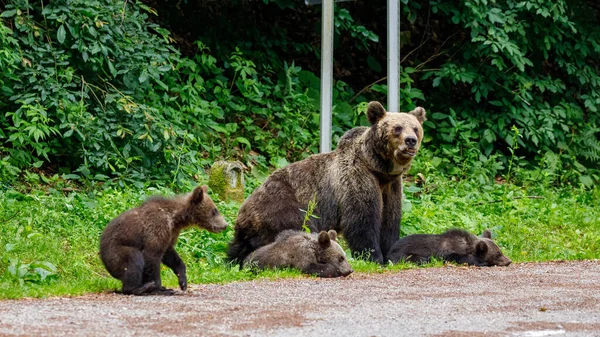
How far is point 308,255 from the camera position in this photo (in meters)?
9.74

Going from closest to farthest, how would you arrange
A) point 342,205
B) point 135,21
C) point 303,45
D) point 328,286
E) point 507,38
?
point 328,286 → point 342,205 → point 135,21 → point 507,38 → point 303,45

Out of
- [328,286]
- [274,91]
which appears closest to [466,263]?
[328,286]

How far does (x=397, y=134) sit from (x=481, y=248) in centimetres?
145

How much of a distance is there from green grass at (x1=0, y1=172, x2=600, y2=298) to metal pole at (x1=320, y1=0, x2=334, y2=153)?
4.68ft

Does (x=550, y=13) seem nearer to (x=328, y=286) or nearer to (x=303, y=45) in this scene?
(x=303, y=45)

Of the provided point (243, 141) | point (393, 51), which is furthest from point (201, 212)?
point (243, 141)

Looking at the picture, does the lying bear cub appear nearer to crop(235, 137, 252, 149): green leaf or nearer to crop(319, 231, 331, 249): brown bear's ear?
crop(319, 231, 331, 249): brown bear's ear

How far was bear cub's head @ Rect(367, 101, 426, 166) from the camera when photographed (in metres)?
10.8

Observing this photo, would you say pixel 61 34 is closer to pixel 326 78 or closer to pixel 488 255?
pixel 326 78

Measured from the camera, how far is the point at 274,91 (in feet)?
56.7

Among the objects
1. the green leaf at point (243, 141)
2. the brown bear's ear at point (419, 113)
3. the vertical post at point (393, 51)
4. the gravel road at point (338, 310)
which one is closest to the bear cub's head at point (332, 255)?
the gravel road at point (338, 310)

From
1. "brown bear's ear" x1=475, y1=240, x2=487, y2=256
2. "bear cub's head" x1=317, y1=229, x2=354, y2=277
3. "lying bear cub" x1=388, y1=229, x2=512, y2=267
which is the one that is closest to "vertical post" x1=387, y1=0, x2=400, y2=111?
"lying bear cub" x1=388, y1=229, x2=512, y2=267

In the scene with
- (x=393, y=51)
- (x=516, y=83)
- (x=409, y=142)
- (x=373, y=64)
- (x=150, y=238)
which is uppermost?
(x=373, y=64)

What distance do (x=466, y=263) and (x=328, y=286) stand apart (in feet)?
8.30
